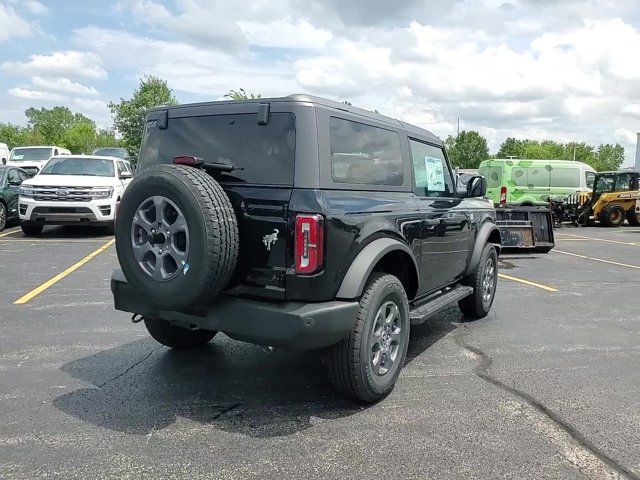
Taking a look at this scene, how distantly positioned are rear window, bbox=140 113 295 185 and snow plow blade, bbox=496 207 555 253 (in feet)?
29.2

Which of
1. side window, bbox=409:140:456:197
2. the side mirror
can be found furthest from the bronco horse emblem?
the side mirror

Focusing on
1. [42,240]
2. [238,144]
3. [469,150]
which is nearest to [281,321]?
[238,144]

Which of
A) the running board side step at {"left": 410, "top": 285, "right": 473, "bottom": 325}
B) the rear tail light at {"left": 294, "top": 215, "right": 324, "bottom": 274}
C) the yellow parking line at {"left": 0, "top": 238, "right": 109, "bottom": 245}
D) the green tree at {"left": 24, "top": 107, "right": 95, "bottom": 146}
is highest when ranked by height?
the green tree at {"left": 24, "top": 107, "right": 95, "bottom": 146}

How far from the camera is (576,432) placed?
3.38 m

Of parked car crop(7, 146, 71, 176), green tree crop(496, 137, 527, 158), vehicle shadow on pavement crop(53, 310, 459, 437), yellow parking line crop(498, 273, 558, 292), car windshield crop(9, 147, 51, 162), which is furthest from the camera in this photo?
green tree crop(496, 137, 527, 158)

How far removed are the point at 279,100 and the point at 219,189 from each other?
2.34 feet

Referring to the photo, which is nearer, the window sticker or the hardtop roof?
the hardtop roof

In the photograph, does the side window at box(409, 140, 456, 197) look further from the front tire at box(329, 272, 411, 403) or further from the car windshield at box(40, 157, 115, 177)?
the car windshield at box(40, 157, 115, 177)

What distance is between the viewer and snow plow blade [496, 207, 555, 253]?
11688 millimetres

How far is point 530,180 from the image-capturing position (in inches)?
818

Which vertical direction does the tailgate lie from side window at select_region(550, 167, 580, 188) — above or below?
below

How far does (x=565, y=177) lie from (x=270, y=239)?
67.8 feet

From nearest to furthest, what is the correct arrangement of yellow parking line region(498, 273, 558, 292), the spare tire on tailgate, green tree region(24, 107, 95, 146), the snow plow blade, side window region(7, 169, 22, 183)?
the spare tire on tailgate
yellow parking line region(498, 273, 558, 292)
the snow plow blade
side window region(7, 169, 22, 183)
green tree region(24, 107, 95, 146)

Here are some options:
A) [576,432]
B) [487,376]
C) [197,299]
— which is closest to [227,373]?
[197,299]
